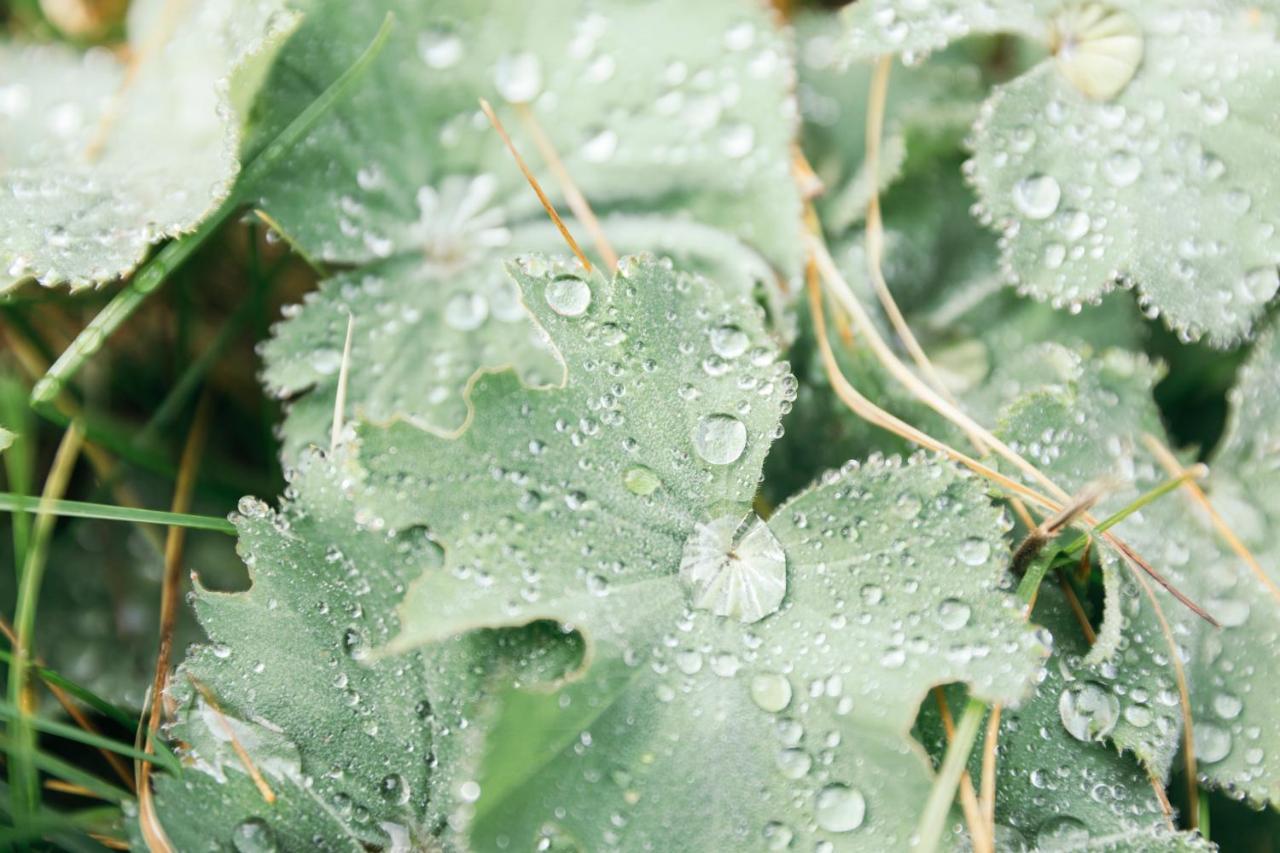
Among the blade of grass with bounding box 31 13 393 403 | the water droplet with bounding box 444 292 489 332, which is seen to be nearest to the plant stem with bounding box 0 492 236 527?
the blade of grass with bounding box 31 13 393 403

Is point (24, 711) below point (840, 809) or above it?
above

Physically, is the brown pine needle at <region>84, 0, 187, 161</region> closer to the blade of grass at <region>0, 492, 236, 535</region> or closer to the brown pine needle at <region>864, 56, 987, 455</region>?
the blade of grass at <region>0, 492, 236, 535</region>

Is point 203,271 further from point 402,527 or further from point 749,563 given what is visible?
point 749,563

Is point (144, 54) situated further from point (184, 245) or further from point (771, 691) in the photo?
point (771, 691)

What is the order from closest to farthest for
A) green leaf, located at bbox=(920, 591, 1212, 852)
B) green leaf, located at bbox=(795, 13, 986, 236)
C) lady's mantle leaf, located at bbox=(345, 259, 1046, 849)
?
lady's mantle leaf, located at bbox=(345, 259, 1046, 849) → green leaf, located at bbox=(920, 591, 1212, 852) → green leaf, located at bbox=(795, 13, 986, 236)

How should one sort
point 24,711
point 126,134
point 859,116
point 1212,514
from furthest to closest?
point 859,116 < point 126,134 < point 1212,514 < point 24,711

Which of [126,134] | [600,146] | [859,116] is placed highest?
[126,134]

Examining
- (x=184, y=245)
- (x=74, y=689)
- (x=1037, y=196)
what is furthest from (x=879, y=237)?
(x=74, y=689)

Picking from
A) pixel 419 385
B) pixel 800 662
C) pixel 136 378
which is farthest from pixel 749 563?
pixel 136 378
